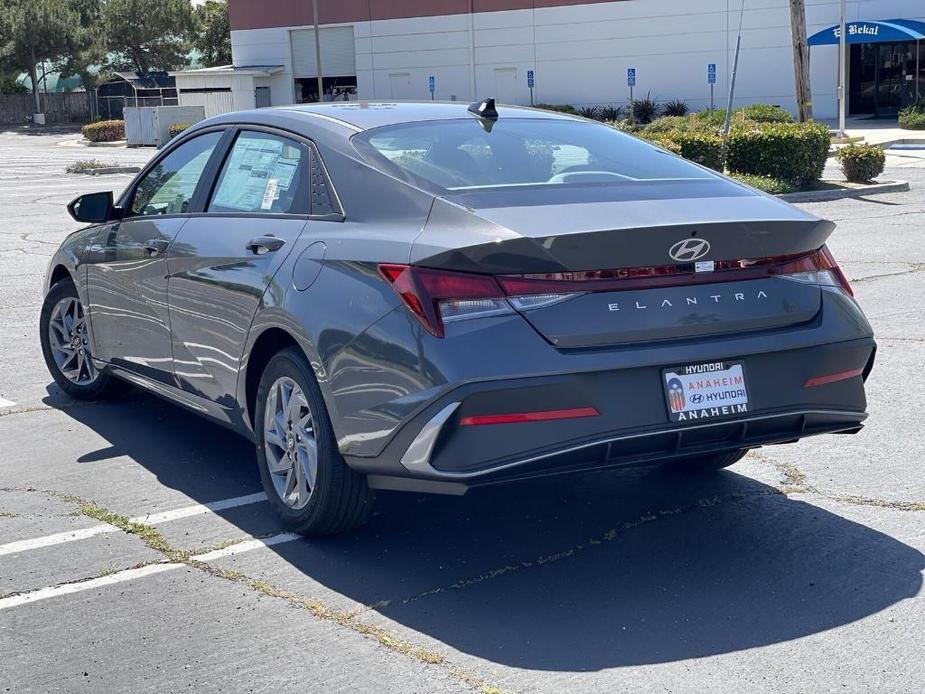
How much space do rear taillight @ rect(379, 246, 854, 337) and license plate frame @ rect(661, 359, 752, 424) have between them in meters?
0.31

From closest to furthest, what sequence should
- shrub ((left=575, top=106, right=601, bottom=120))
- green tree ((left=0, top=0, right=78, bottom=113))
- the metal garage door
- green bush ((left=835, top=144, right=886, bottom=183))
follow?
green bush ((left=835, top=144, right=886, bottom=183)), shrub ((left=575, top=106, right=601, bottom=120)), the metal garage door, green tree ((left=0, top=0, right=78, bottom=113))

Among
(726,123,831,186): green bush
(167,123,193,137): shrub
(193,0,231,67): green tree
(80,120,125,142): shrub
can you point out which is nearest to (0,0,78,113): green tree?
(193,0,231,67): green tree

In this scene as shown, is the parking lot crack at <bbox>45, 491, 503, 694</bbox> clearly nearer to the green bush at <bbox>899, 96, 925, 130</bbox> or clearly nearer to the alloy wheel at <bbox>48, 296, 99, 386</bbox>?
the alloy wheel at <bbox>48, 296, 99, 386</bbox>

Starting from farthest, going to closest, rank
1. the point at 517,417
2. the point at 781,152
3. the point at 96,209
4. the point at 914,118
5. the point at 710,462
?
the point at 914,118 < the point at 781,152 < the point at 96,209 < the point at 710,462 < the point at 517,417

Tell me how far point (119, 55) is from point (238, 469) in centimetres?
8144

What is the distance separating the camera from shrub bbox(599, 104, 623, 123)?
49969 mm

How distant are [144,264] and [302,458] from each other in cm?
182

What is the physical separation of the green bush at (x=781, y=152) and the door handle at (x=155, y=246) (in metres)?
16.9

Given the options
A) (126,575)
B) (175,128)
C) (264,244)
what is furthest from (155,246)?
(175,128)

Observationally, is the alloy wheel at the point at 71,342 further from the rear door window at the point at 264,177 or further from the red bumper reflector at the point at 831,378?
the red bumper reflector at the point at 831,378

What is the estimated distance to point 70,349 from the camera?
7574 mm

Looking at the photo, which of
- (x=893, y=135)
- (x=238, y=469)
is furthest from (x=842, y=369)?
(x=893, y=135)

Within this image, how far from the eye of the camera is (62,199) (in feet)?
80.5

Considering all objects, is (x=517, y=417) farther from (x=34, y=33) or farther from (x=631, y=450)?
(x=34, y=33)
